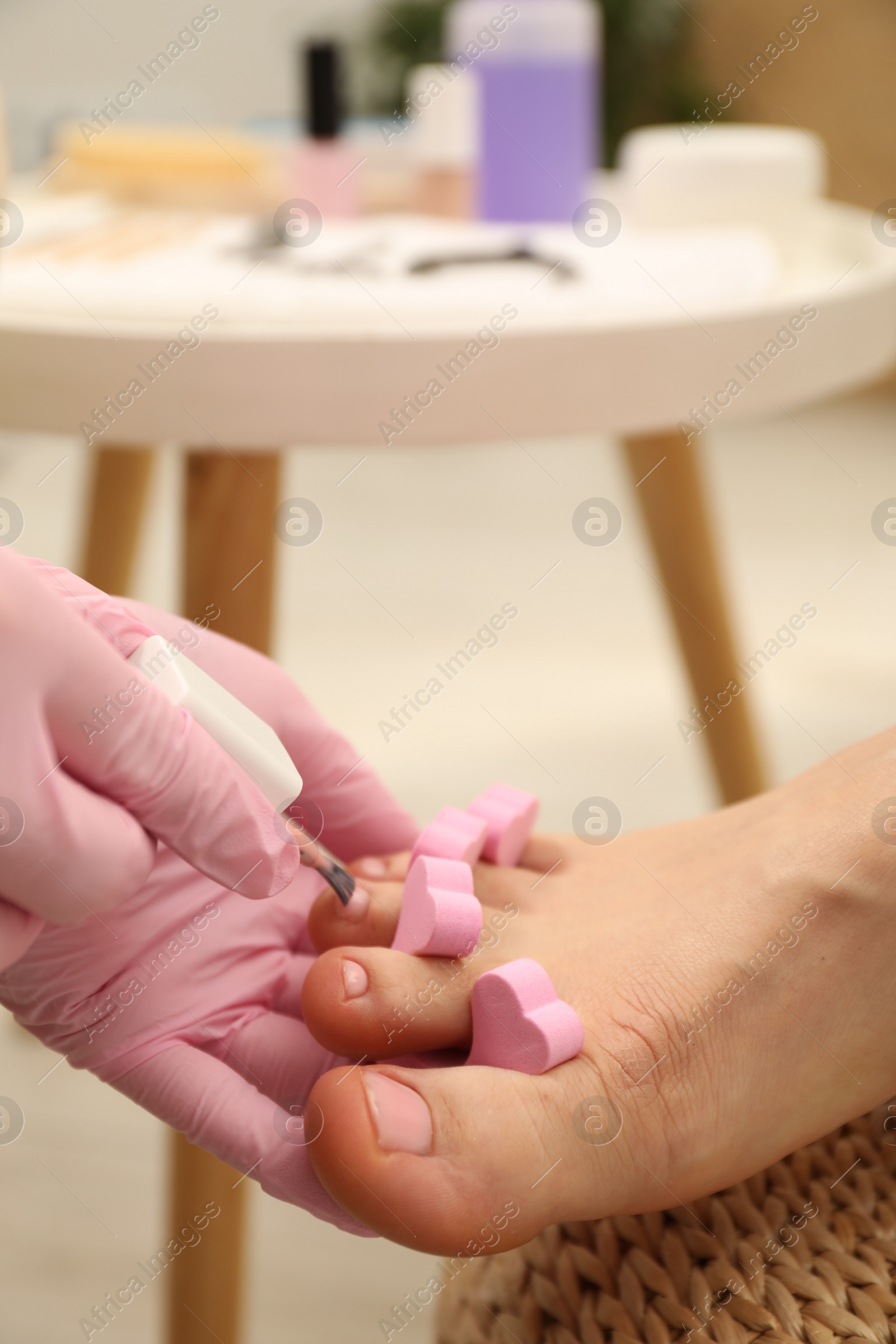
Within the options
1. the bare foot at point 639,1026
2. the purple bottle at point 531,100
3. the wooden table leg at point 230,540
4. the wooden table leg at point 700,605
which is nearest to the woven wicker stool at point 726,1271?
the bare foot at point 639,1026

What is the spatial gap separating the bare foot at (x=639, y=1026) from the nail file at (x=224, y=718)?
0.27 ft

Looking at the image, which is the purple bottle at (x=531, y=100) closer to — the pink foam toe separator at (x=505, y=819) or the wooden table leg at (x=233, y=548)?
the wooden table leg at (x=233, y=548)

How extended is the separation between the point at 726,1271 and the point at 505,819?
0.18 meters

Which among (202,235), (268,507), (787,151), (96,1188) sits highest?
(787,151)

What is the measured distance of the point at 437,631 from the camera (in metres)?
1.82

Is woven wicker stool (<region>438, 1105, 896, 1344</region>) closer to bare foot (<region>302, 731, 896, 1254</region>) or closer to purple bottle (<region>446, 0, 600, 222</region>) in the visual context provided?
bare foot (<region>302, 731, 896, 1254</region>)

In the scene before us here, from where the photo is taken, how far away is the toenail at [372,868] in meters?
0.44

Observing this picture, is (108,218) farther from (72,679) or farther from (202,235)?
(72,679)

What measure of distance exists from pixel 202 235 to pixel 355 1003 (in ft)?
2.42

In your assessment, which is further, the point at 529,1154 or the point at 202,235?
the point at 202,235

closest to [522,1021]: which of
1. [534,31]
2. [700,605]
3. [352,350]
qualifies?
[352,350]

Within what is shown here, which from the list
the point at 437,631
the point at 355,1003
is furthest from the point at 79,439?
the point at 437,631

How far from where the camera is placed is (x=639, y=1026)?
403mm

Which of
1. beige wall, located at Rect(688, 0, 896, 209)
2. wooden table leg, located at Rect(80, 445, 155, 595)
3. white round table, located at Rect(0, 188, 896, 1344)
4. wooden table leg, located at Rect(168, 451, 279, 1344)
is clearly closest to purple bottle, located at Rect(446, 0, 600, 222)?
white round table, located at Rect(0, 188, 896, 1344)
